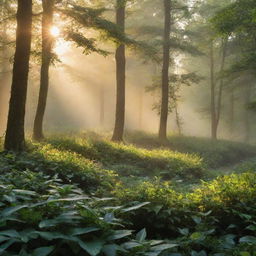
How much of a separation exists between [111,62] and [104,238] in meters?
37.9

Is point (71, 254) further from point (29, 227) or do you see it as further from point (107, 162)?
point (107, 162)

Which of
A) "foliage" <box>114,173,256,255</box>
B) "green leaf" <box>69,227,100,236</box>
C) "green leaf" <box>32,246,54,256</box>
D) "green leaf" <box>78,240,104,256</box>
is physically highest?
"green leaf" <box>69,227,100,236</box>

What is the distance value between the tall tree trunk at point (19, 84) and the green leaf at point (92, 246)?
25.5 ft

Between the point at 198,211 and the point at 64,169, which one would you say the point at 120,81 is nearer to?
the point at 64,169

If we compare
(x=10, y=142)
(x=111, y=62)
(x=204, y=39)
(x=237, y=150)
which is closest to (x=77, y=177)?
(x=10, y=142)

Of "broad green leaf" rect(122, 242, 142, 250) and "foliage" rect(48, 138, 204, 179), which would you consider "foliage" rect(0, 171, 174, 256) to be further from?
"foliage" rect(48, 138, 204, 179)

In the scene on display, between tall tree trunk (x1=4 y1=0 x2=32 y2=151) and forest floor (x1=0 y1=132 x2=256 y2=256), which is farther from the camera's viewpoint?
tall tree trunk (x1=4 y1=0 x2=32 y2=151)

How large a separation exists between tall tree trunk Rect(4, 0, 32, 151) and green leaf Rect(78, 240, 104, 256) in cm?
776

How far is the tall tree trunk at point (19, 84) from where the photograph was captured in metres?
10.1

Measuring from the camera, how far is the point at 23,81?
10.2 metres

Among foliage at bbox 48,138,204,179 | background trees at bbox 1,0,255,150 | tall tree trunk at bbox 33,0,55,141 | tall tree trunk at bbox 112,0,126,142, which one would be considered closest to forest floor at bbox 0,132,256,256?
foliage at bbox 48,138,204,179

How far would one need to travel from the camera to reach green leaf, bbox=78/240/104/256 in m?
2.78

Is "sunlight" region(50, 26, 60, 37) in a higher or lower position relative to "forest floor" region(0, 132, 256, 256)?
higher

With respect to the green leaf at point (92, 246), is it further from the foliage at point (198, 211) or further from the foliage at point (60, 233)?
the foliage at point (198, 211)
